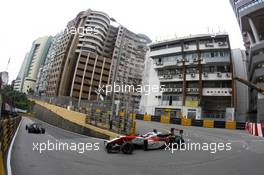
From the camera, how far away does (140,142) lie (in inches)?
503

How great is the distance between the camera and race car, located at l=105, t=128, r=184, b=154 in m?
11.6

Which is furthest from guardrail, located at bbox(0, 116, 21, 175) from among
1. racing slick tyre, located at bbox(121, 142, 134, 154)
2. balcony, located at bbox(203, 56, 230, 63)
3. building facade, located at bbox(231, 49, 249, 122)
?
building facade, located at bbox(231, 49, 249, 122)

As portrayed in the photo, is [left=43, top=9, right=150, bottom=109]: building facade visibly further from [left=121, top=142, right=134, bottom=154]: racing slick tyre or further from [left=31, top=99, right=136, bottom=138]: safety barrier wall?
[left=121, top=142, right=134, bottom=154]: racing slick tyre

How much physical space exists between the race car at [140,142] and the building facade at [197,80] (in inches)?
1260

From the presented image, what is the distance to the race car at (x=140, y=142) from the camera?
11570 mm

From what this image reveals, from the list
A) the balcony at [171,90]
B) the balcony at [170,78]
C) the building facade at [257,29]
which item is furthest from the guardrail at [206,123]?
the balcony at [170,78]

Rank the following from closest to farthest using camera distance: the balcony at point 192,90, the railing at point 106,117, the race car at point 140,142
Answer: the race car at point 140,142
the railing at point 106,117
the balcony at point 192,90

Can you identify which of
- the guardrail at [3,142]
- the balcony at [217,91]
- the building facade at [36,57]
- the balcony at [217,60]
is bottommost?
the guardrail at [3,142]

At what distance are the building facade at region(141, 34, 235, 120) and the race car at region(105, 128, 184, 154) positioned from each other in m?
32.0

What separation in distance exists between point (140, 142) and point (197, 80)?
122 feet

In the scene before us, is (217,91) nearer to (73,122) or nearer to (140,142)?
(73,122)

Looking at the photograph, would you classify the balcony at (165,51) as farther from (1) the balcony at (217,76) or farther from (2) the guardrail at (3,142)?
(2) the guardrail at (3,142)

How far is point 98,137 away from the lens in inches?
816

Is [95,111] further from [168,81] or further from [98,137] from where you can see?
[168,81]
